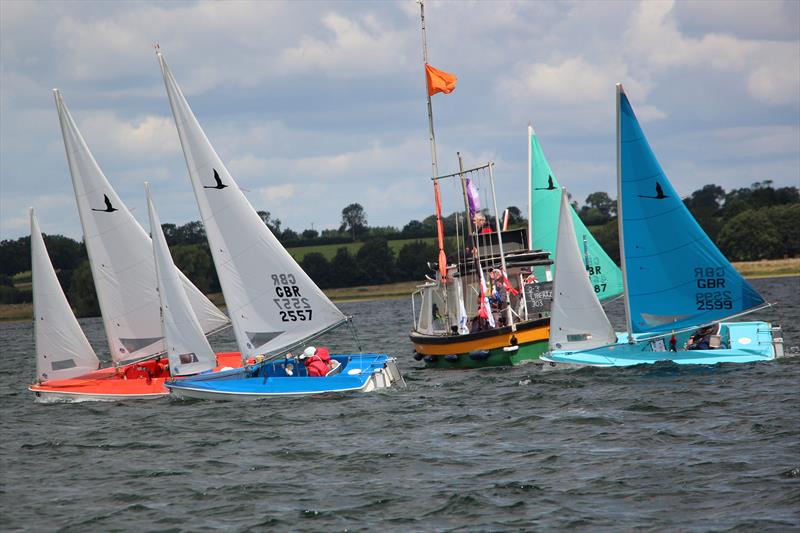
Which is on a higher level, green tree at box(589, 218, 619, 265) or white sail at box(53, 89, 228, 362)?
green tree at box(589, 218, 619, 265)

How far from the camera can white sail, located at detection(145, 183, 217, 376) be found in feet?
103

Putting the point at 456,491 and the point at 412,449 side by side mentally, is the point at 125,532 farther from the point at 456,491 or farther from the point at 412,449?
the point at 412,449

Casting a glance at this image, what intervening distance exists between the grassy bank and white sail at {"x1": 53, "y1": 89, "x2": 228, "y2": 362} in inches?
3201

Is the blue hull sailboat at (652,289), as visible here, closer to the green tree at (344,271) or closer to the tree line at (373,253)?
the tree line at (373,253)

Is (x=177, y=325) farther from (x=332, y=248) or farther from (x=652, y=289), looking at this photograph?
(x=332, y=248)

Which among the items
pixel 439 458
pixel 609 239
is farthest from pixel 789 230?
pixel 439 458

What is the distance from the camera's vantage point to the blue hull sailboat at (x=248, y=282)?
30750 millimetres

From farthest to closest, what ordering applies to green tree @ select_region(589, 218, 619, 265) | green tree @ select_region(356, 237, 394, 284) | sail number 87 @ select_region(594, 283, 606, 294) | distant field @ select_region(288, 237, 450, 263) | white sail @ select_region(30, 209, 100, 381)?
distant field @ select_region(288, 237, 450, 263), green tree @ select_region(356, 237, 394, 284), green tree @ select_region(589, 218, 619, 265), sail number 87 @ select_region(594, 283, 606, 294), white sail @ select_region(30, 209, 100, 381)

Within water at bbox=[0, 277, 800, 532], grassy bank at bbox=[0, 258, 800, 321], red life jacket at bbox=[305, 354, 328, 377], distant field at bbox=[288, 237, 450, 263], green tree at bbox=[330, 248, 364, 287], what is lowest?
water at bbox=[0, 277, 800, 532]

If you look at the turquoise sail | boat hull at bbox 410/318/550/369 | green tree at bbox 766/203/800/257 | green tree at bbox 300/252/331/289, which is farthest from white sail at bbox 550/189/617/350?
green tree at bbox 300/252/331/289

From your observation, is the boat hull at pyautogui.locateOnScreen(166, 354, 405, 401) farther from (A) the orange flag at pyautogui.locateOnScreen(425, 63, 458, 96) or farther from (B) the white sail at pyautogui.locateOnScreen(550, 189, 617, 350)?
(A) the orange flag at pyautogui.locateOnScreen(425, 63, 458, 96)

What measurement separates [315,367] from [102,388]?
699 centimetres

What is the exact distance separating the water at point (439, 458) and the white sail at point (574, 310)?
120 cm

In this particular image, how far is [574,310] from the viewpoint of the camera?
106 ft
